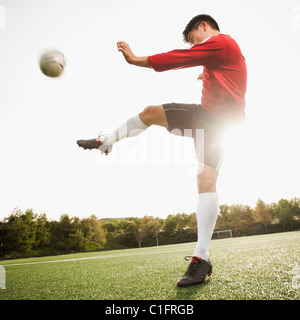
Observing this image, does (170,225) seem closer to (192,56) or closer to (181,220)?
(181,220)

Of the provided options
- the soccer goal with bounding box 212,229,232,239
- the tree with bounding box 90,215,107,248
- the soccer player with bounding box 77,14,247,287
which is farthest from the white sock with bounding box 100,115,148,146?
the soccer goal with bounding box 212,229,232,239

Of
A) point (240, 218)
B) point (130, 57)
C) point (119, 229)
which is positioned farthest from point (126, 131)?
point (119, 229)

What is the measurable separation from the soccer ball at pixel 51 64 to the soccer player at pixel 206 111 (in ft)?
6.34

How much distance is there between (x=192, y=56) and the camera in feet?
6.47

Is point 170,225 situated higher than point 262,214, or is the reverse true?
point 262,214

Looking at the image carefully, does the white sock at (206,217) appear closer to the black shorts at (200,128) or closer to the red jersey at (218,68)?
the black shorts at (200,128)

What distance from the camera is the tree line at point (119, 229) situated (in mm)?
36062

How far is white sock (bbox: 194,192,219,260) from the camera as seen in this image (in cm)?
192

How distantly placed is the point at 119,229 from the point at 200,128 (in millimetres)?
61269

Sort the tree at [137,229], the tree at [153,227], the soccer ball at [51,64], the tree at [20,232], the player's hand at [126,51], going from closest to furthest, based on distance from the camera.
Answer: the player's hand at [126,51]
the soccer ball at [51,64]
the tree at [20,232]
the tree at [137,229]
the tree at [153,227]

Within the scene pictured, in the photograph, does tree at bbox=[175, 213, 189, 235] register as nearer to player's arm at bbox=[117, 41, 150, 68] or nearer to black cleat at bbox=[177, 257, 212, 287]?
black cleat at bbox=[177, 257, 212, 287]

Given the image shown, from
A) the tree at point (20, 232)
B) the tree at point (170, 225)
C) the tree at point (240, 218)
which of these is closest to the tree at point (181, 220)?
the tree at point (170, 225)
